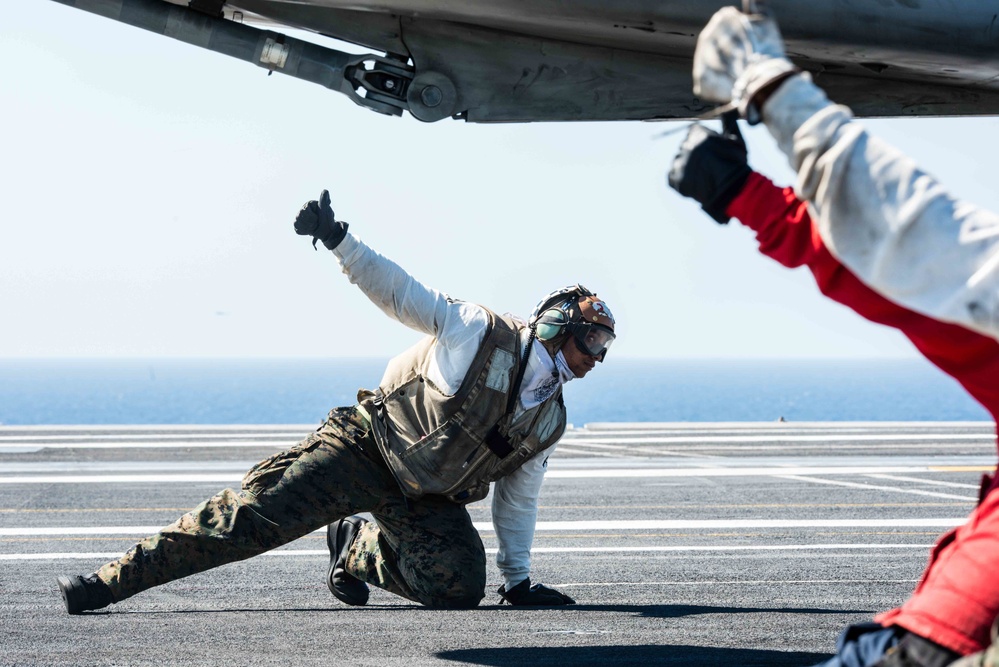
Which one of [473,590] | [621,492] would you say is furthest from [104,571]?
[621,492]

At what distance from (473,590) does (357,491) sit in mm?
798

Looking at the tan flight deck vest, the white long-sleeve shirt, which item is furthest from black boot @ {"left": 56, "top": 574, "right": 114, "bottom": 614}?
the white long-sleeve shirt

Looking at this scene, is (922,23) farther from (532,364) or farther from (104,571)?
(104,571)

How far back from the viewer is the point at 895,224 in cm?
197

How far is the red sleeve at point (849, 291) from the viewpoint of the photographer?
2.18m

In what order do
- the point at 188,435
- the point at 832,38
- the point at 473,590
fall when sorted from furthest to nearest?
the point at 188,435, the point at 473,590, the point at 832,38

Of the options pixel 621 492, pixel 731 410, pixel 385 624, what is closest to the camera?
pixel 385 624

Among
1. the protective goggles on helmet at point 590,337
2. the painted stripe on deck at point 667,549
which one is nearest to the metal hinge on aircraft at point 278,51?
the protective goggles on helmet at point 590,337

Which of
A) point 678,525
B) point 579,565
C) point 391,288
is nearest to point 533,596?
point 579,565

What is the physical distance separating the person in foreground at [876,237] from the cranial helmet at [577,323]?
282cm

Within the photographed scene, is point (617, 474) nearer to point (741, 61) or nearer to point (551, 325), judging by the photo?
point (551, 325)

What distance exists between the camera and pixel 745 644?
4621mm

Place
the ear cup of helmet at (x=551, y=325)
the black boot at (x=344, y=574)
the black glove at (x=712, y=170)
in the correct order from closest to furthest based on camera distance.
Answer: the black glove at (x=712, y=170)
the ear cup of helmet at (x=551, y=325)
the black boot at (x=344, y=574)

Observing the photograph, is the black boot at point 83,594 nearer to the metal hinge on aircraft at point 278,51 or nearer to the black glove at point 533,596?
the black glove at point 533,596
